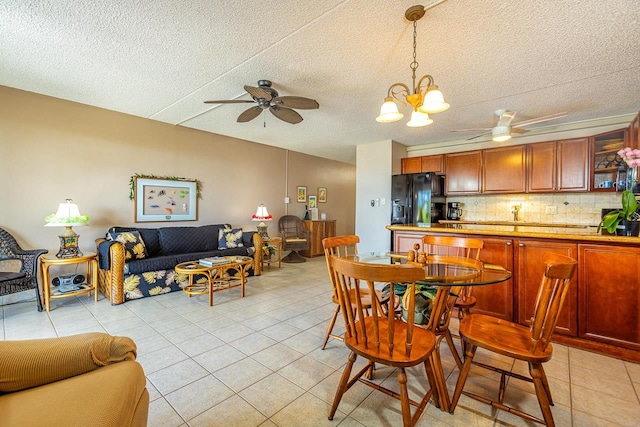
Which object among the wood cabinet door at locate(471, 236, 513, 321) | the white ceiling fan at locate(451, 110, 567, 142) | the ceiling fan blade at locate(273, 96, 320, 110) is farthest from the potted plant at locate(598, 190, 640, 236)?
the ceiling fan blade at locate(273, 96, 320, 110)

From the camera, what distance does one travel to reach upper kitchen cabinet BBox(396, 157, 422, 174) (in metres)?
5.51

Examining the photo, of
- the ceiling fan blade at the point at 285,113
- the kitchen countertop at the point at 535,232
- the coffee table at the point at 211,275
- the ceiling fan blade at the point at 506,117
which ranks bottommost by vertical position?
the coffee table at the point at 211,275

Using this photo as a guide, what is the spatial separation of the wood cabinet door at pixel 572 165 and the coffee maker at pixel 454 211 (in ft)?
4.92

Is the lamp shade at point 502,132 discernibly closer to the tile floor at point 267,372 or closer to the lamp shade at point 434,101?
the lamp shade at point 434,101

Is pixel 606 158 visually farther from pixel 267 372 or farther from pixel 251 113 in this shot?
pixel 267 372

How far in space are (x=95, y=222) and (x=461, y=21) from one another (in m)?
4.91

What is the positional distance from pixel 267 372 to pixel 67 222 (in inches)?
118

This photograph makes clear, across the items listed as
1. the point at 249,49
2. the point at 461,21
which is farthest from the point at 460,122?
the point at 249,49

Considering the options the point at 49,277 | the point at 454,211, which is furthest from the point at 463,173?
the point at 49,277

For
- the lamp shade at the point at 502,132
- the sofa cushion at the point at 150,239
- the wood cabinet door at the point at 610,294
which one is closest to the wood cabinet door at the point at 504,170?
the lamp shade at the point at 502,132

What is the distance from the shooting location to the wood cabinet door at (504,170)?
175 inches

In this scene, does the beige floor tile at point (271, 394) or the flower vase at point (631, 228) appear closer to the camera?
the beige floor tile at point (271, 394)

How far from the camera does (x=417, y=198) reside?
15.9ft

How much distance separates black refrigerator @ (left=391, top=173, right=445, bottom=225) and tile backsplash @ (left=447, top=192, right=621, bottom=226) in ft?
1.97
